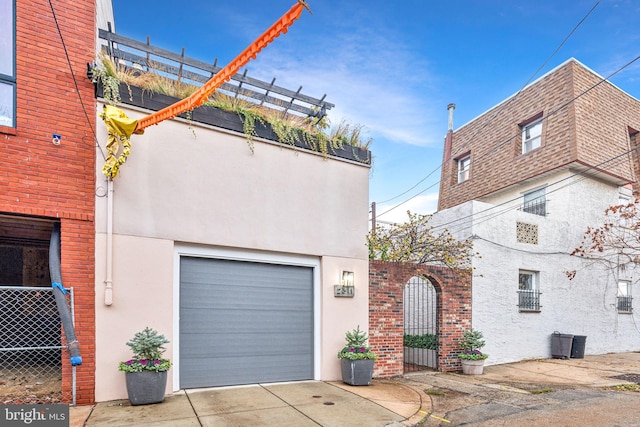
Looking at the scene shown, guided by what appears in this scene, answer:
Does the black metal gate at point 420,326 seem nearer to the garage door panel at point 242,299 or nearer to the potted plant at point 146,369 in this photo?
the garage door panel at point 242,299

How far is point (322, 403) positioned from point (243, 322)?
208 cm

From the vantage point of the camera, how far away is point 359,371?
7250mm

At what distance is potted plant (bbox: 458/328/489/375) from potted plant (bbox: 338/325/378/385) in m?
2.89

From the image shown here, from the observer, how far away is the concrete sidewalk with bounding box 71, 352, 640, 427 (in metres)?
5.10

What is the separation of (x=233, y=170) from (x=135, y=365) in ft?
11.6

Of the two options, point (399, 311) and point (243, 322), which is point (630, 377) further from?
point (243, 322)

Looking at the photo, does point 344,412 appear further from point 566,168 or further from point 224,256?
point 566,168

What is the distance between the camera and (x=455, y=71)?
11461mm

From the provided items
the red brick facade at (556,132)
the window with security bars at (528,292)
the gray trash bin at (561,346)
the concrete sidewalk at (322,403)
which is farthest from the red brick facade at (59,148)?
the red brick facade at (556,132)

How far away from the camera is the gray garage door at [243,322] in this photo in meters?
6.75

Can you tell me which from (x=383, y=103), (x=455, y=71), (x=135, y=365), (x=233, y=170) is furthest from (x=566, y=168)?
(x=135, y=365)

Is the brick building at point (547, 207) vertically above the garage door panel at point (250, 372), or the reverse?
the brick building at point (547, 207)

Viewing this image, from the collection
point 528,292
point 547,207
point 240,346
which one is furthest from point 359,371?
point 547,207

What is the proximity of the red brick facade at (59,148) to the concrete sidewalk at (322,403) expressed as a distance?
1.14 metres
